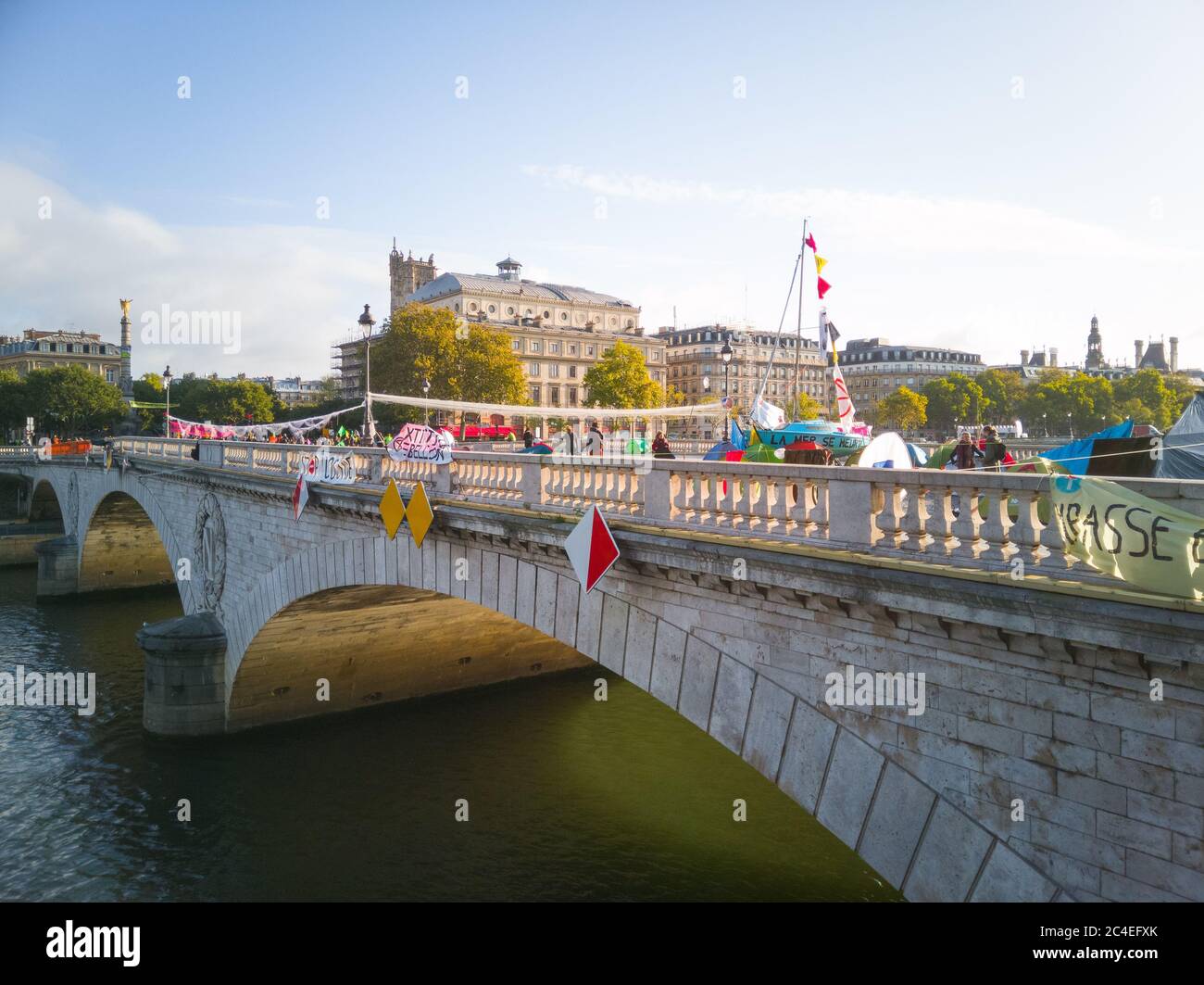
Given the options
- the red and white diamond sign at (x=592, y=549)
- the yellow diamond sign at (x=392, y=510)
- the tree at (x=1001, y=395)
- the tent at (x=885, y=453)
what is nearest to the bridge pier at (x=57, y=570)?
the yellow diamond sign at (x=392, y=510)

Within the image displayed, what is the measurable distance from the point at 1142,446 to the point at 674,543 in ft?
16.6

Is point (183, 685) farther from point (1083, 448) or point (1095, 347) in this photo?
point (1095, 347)

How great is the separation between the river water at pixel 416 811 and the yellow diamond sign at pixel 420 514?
19.7 feet

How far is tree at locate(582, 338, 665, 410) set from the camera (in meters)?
84.0

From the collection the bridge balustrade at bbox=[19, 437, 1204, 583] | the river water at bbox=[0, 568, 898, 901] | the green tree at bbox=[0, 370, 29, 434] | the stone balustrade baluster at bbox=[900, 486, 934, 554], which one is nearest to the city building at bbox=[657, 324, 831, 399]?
the green tree at bbox=[0, 370, 29, 434]

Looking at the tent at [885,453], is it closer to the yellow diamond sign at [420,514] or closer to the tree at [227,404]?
the yellow diamond sign at [420,514]

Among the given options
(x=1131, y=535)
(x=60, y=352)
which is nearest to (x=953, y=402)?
(x=1131, y=535)

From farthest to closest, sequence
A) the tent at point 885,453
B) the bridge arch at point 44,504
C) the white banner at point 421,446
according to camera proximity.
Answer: the bridge arch at point 44,504
the white banner at point 421,446
the tent at point 885,453

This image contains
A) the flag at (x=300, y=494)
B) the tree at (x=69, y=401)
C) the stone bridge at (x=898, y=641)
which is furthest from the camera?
the tree at (x=69, y=401)

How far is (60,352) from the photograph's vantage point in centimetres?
12762

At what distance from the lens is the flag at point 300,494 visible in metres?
19.0
